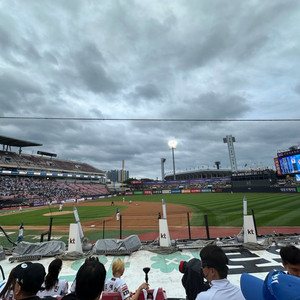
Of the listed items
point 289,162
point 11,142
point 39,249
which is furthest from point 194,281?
point 11,142

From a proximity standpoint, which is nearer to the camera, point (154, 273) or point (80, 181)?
point (154, 273)

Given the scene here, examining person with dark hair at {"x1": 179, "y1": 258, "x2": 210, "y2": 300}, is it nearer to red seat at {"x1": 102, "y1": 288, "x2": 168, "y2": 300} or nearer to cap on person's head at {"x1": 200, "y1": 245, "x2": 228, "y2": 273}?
red seat at {"x1": 102, "y1": 288, "x2": 168, "y2": 300}

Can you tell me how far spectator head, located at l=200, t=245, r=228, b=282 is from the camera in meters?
2.22

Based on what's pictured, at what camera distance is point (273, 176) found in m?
60.4

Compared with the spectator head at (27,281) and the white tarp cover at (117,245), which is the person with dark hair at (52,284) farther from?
the white tarp cover at (117,245)

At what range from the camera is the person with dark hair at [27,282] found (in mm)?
2201

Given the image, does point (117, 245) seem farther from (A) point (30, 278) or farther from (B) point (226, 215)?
(B) point (226, 215)

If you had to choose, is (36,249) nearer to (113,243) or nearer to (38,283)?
(113,243)

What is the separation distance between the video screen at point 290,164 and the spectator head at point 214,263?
148 ft

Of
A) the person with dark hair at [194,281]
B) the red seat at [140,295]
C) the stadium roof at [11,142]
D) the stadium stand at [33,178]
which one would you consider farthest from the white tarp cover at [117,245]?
the stadium roof at [11,142]

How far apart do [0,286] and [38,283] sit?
68.0 inches

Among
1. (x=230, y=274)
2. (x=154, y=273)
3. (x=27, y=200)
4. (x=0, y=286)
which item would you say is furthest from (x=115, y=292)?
(x=27, y=200)

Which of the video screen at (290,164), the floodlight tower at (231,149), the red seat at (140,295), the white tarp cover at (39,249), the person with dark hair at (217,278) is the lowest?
the white tarp cover at (39,249)

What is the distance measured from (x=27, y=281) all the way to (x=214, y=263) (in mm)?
2373
